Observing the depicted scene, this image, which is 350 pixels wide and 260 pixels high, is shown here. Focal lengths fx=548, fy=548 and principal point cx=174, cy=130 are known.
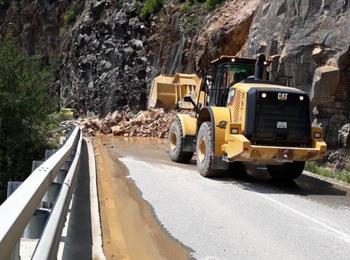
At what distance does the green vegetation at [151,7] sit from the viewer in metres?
38.0

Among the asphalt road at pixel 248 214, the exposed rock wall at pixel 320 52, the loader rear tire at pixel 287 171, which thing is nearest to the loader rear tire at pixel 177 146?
the asphalt road at pixel 248 214

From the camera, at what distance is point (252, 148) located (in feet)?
36.2

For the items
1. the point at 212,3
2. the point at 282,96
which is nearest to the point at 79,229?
the point at 282,96

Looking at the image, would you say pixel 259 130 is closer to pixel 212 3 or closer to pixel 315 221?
pixel 315 221

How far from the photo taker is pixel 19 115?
19.2 meters

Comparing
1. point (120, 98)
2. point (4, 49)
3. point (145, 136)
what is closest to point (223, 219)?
point (4, 49)

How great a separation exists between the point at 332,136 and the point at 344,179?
3.75 metres

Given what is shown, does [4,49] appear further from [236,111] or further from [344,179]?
[344,179]

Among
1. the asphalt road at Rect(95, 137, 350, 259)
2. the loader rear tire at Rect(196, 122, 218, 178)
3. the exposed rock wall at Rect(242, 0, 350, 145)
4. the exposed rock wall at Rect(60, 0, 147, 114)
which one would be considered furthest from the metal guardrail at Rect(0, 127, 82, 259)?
the exposed rock wall at Rect(60, 0, 147, 114)

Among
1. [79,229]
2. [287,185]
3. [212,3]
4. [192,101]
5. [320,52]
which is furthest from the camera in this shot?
[212,3]

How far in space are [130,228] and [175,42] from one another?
2822 centimetres

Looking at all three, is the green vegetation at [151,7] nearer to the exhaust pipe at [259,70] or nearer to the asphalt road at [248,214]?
the asphalt road at [248,214]

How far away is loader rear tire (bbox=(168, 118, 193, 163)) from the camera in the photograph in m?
15.0

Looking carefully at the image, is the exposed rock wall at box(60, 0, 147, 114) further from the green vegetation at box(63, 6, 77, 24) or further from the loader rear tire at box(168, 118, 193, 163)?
the loader rear tire at box(168, 118, 193, 163)
